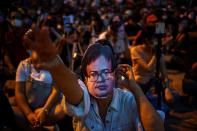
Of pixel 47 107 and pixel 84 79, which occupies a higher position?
pixel 84 79

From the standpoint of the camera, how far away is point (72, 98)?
4.42 ft

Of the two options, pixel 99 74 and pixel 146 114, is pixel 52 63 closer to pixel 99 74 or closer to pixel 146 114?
pixel 99 74

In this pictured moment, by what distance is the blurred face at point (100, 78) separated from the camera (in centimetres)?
160

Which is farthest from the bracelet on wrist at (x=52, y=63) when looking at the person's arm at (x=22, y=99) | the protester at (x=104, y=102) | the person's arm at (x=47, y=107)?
the person's arm at (x=22, y=99)

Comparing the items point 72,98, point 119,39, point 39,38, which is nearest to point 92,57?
point 72,98

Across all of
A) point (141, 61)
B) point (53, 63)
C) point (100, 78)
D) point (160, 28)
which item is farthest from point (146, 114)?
point (141, 61)

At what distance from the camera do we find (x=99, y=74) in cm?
162

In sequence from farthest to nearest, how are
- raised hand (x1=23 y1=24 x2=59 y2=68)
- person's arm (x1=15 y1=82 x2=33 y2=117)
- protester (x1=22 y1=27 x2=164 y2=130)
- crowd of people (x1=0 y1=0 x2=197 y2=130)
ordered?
person's arm (x1=15 y1=82 x2=33 y2=117) < protester (x1=22 y1=27 x2=164 y2=130) < crowd of people (x1=0 y1=0 x2=197 y2=130) < raised hand (x1=23 y1=24 x2=59 y2=68)

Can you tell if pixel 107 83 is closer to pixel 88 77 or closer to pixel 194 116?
pixel 88 77

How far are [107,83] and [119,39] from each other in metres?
5.16

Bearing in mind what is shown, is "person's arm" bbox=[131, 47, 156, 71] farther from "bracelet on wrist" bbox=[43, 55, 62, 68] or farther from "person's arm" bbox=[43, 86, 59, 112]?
"bracelet on wrist" bbox=[43, 55, 62, 68]

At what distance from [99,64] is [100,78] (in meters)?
0.07

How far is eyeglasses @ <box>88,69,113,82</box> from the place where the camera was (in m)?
1.61

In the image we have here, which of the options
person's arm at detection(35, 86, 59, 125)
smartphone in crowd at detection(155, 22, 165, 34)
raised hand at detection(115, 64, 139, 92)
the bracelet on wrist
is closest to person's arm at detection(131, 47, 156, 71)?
smartphone in crowd at detection(155, 22, 165, 34)
